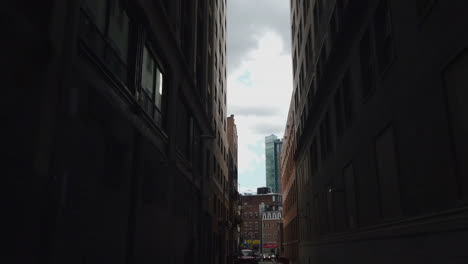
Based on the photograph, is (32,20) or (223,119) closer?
(32,20)

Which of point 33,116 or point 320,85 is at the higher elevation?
point 320,85

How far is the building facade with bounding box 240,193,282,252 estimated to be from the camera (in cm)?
14975

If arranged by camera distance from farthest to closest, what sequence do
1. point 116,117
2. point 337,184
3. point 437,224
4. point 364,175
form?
point 337,184 < point 364,175 < point 116,117 < point 437,224

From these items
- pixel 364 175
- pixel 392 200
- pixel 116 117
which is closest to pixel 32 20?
pixel 116 117

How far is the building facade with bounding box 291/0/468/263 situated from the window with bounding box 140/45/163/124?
8.31m

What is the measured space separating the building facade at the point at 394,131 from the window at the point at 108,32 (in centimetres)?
831

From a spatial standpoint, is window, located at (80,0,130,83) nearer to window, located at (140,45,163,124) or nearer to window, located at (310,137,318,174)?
window, located at (140,45,163,124)

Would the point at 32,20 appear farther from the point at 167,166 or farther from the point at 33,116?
the point at 167,166

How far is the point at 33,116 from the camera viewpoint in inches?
306

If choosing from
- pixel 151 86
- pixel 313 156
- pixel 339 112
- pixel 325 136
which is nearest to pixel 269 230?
pixel 313 156

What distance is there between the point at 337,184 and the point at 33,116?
17.9 metres

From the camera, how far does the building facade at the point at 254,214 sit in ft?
491

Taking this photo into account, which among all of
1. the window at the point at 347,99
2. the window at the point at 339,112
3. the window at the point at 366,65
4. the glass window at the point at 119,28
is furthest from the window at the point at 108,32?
the window at the point at 339,112

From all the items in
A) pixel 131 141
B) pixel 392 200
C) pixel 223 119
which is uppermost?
pixel 223 119
